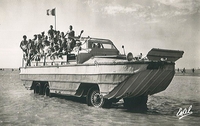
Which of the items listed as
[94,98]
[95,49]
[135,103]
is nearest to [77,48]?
[95,49]

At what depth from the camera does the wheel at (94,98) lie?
814 cm

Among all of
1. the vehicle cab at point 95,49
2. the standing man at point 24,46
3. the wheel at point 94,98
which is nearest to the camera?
the wheel at point 94,98

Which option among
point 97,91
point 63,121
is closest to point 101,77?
point 97,91

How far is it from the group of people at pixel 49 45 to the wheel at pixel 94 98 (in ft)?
7.61

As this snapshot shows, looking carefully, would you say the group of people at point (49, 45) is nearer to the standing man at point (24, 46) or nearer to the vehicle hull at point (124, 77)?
the standing man at point (24, 46)

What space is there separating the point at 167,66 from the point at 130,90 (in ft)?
4.02

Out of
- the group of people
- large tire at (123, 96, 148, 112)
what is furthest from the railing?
large tire at (123, 96, 148, 112)

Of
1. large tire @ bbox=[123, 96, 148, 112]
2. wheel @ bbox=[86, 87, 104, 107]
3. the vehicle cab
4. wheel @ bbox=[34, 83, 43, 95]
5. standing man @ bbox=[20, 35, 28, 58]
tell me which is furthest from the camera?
standing man @ bbox=[20, 35, 28, 58]

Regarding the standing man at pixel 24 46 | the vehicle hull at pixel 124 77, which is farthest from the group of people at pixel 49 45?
the vehicle hull at pixel 124 77

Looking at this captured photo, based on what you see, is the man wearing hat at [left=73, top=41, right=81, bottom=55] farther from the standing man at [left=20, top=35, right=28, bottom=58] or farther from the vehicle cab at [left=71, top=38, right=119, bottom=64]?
the standing man at [left=20, top=35, right=28, bottom=58]

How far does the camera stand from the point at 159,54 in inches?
278

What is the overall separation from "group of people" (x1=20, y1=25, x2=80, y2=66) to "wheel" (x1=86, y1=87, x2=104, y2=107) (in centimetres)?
232

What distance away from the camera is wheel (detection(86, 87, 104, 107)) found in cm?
814

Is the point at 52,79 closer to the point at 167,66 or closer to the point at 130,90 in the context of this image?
the point at 130,90
